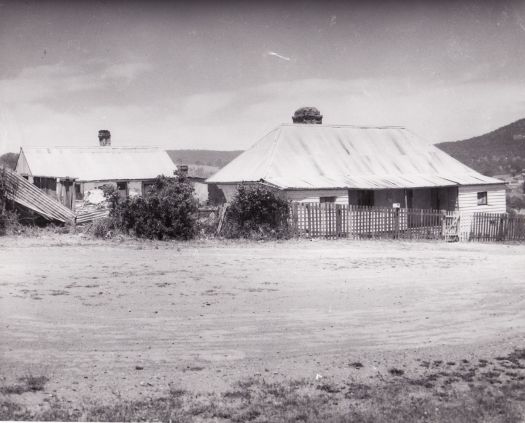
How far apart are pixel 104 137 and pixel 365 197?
26646 mm

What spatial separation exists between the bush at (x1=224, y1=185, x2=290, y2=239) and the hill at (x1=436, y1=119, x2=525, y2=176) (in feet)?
85.2

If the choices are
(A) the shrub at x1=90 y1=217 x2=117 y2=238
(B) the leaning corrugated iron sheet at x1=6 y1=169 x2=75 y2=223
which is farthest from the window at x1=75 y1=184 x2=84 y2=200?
(A) the shrub at x1=90 y1=217 x2=117 y2=238

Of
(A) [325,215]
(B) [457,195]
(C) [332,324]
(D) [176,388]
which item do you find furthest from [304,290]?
(B) [457,195]

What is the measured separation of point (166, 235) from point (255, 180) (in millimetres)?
8153

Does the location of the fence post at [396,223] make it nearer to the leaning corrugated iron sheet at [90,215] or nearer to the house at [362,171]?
the house at [362,171]

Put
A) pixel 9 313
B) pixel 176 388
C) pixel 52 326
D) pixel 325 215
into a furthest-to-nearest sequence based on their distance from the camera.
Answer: pixel 325 215 → pixel 9 313 → pixel 52 326 → pixel 176 388

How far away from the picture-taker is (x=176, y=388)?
654 centimetres

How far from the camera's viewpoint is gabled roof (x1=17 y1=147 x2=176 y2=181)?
Result: 39.7m

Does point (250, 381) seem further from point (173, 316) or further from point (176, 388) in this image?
point (173, 316)

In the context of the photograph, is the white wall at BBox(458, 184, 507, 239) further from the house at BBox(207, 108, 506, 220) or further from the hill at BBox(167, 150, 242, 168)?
the hill at BBox(167, 150, 242, 168)

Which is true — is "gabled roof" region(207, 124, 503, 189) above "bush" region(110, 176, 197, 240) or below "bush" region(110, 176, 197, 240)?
above

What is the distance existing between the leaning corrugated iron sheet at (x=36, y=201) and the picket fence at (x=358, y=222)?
7.98 metres

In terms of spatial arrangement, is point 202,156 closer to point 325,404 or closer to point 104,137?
point 104,137

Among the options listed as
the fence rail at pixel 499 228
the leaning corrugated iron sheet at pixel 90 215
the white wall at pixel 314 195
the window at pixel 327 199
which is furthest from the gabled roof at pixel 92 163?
the fence rail at pixel 499 228
